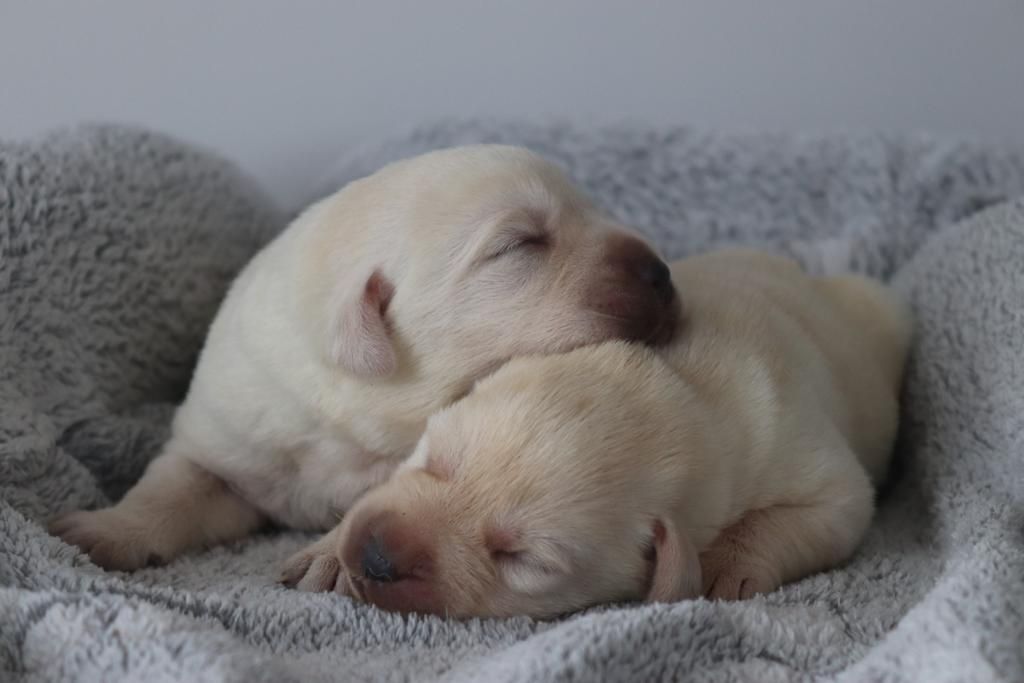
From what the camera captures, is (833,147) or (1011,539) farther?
(833,147)

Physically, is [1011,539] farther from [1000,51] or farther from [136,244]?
[1000,51]

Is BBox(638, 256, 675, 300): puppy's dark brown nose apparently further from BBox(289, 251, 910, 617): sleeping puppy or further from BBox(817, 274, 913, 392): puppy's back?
BBox(817, 274, 913, 392): puppy's back

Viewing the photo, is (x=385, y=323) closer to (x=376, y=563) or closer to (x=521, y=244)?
(x=521, y=244)

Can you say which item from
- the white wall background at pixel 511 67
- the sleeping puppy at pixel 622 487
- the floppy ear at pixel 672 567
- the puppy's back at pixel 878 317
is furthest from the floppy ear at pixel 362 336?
the white wall background at pixel 511 67

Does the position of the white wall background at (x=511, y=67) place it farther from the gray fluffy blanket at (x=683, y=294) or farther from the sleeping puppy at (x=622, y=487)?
the sleeping puppy at (x=622, y=487)

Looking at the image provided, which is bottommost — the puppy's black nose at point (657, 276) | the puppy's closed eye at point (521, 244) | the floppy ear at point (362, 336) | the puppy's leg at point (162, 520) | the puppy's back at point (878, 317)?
the puppy's leg at point (162, 520)

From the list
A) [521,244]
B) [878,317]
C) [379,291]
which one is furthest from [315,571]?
[878,317]

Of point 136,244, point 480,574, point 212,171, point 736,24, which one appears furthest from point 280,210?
point 480,574

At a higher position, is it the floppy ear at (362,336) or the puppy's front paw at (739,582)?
the floppy ear at (362,336)
